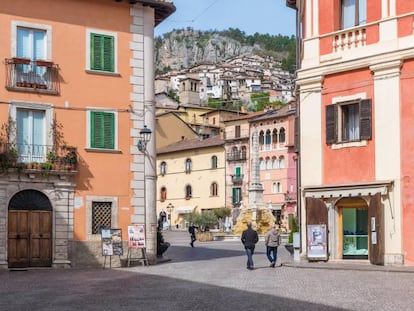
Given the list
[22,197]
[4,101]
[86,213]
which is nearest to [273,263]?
[86,213]

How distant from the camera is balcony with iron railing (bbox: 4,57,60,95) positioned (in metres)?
26.7

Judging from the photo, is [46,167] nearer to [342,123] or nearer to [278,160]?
[342,123]

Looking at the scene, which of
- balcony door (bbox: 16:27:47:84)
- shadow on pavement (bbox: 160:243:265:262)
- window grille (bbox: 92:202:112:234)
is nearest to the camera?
balcony door (bbox: 16:27:47:84)

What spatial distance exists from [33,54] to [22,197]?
4.67m

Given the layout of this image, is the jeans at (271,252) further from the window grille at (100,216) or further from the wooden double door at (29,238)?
the wooden double door at (29,238)

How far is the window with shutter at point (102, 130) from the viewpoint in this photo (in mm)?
28000

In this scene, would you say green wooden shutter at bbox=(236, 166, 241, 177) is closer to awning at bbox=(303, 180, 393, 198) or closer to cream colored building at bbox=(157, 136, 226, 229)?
cream colored building at bbox=(157, 136, 226, 229)

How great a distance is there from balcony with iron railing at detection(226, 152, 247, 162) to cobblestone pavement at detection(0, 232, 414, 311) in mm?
67440

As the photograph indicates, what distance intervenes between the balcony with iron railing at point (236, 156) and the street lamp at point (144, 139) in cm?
6552

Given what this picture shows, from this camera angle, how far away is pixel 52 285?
20406 mm

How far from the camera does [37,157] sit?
27.0 metres

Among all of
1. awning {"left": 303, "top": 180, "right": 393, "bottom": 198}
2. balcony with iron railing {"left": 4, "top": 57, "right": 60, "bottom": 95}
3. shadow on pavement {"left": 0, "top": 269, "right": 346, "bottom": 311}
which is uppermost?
balcony with iron railing {"left": 4, "top": 57, "right": 60, "bottom": 95}

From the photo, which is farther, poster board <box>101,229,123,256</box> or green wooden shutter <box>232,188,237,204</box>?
green wooden shutter <box>232,188,237,204</box>

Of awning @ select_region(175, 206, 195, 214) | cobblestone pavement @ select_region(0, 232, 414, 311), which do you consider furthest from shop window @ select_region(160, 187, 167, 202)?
cobblestone pavement @ select_region(0, 232, 414, 311)
